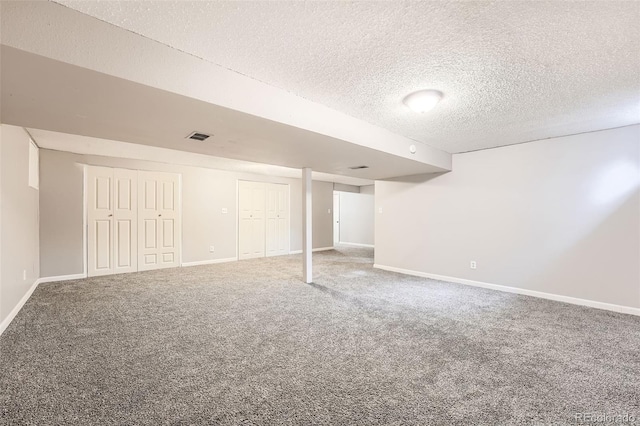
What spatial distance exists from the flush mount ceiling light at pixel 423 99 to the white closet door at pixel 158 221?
5.18 meters

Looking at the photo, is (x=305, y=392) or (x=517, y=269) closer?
(x=305, y=392)

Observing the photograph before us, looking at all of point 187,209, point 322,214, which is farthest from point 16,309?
point 322,214

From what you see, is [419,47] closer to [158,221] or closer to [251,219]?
[158,221]

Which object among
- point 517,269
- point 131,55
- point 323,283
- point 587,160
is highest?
point 131,55

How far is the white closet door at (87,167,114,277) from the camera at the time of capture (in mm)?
5008

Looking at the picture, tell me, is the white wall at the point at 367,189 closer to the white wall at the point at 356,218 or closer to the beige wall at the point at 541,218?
the white wall at the point at 356,218

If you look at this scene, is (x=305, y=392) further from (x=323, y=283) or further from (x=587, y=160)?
(x=587, y=160)

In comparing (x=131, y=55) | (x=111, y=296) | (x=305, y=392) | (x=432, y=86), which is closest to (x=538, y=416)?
(x=305, y=392)

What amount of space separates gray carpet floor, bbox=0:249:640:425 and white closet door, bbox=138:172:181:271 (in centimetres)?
182

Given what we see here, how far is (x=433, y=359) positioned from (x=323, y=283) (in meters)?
2.55

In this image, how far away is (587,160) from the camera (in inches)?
139

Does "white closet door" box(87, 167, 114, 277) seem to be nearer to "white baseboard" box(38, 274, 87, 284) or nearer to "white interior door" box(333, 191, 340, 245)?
"white baseboard" box(38, 274, 87, 284)

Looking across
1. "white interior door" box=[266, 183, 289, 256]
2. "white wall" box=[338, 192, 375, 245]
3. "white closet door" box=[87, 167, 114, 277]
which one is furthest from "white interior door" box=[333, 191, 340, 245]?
"white closet door" box=[87, 167, 114, 277]

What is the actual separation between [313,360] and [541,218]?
146 inches
